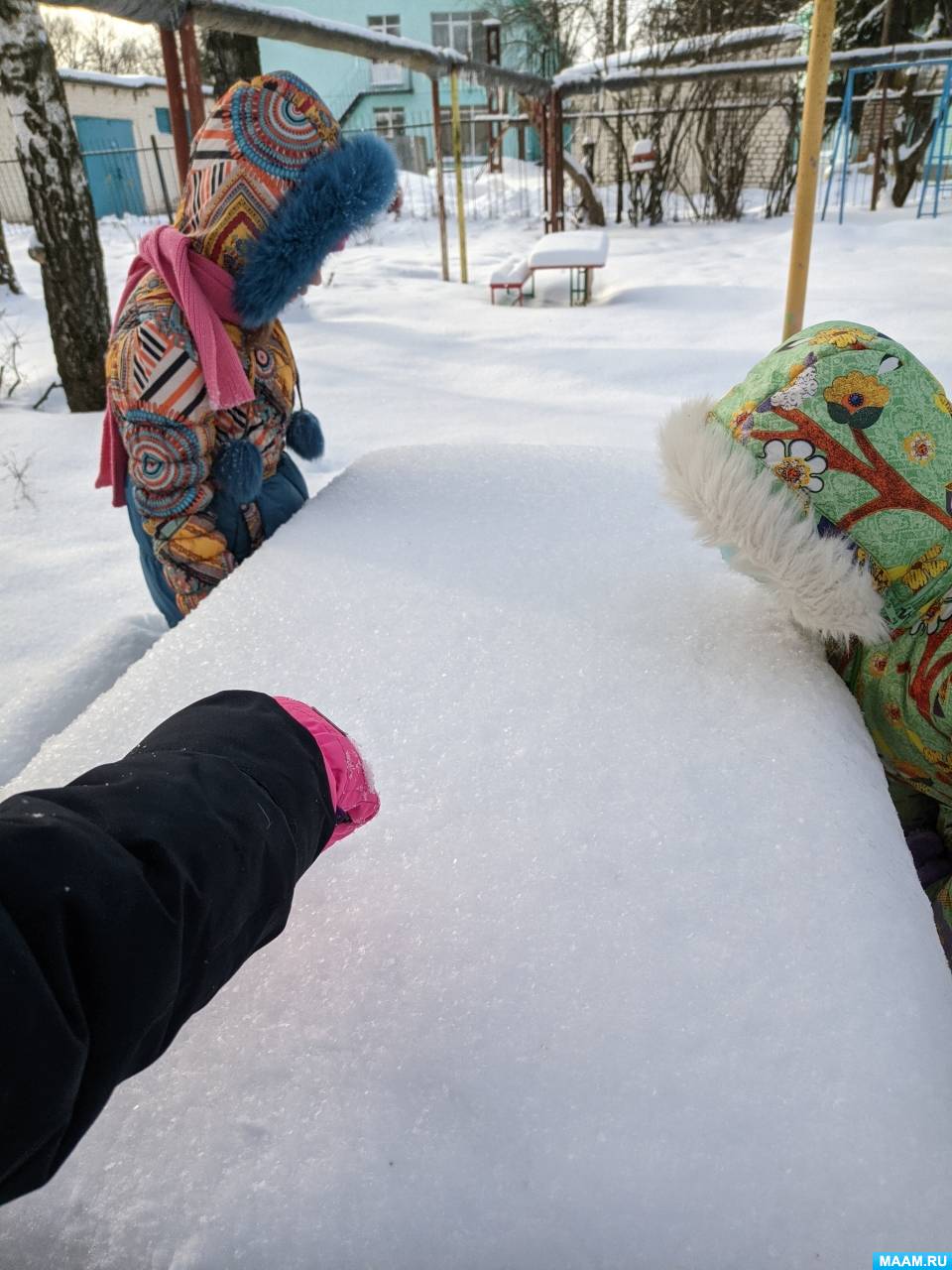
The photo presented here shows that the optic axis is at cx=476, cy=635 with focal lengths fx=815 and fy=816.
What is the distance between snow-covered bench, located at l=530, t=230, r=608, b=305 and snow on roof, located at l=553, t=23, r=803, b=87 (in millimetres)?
2256

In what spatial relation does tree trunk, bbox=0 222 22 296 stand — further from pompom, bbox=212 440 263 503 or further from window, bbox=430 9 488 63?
window, bbox=430 9 488 63

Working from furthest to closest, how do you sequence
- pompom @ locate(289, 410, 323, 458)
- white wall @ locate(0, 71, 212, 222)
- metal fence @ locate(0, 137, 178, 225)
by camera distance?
1. metal fence @ locate(0, 137, 178, 225)
2. white wall @ locate(0, 71, 212, 222)
3. pompom @ locate(289, 410, 323, 458)

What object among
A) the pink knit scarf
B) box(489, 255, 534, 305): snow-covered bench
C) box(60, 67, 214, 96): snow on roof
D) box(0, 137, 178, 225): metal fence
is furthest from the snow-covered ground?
box(0, 137, 178, 225): metal fence

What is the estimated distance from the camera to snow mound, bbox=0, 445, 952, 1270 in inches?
20.4

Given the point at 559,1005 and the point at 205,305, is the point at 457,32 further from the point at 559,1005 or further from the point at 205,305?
the point at 559,1005

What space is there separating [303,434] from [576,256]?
4.17 metres

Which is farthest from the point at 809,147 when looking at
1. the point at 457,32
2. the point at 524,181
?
the point at 457,32

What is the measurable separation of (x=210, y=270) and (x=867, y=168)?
12.5 m

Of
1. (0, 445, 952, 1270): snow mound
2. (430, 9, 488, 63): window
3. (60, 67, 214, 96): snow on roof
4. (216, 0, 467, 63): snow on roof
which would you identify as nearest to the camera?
(0, 445, 952, 1270): snow mound

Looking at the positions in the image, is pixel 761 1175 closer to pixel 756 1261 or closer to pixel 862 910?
pixel 756 1261

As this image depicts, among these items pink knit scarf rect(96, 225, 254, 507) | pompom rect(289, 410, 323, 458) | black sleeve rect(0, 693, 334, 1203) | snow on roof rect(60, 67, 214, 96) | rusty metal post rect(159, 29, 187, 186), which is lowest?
pompom rect(289, 410, 323, 458)

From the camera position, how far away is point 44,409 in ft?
13.3

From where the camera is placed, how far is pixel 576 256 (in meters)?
5.30

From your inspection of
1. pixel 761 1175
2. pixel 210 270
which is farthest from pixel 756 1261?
pixel 210 270
